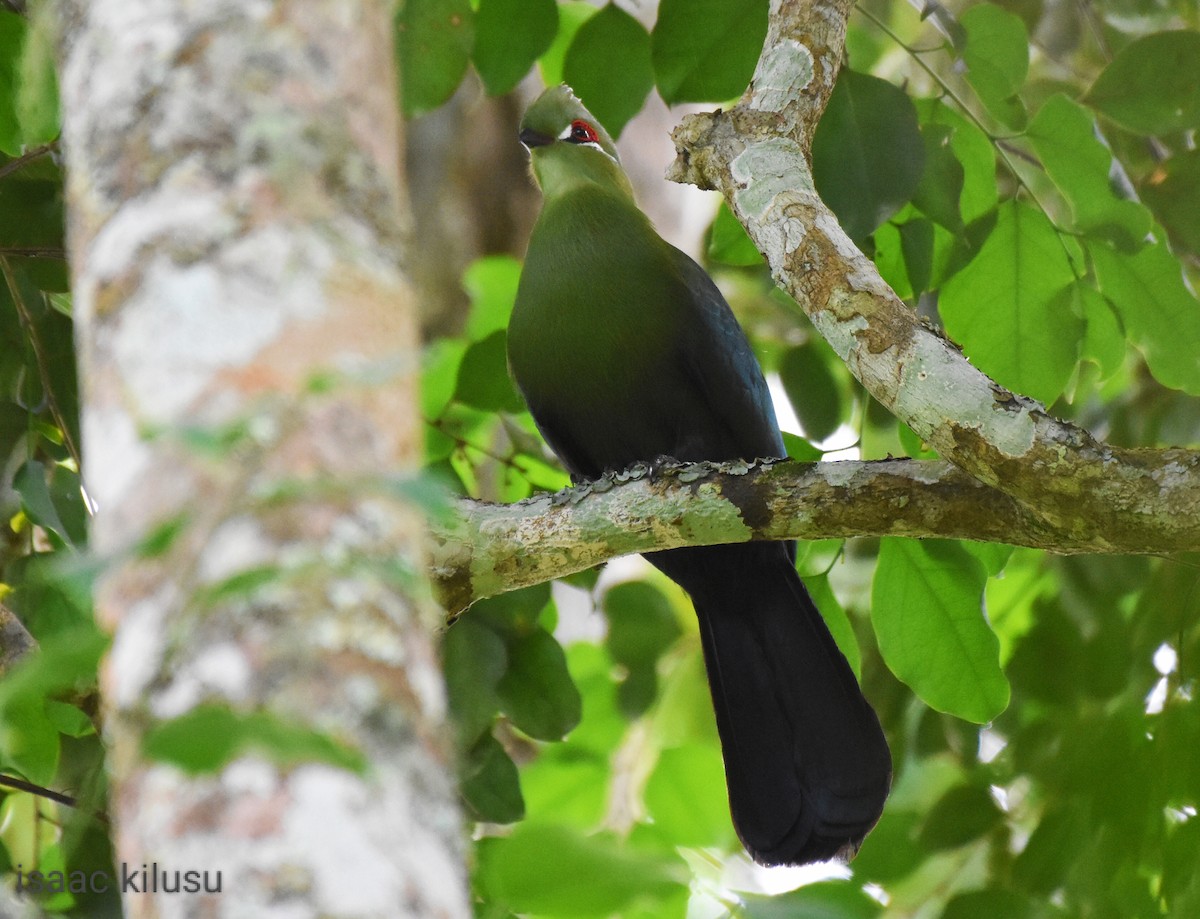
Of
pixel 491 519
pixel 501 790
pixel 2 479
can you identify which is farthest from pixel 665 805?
pixel 2 479

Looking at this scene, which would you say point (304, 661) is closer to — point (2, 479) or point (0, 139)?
point (0, 139)

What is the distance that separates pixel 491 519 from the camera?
1.99 m

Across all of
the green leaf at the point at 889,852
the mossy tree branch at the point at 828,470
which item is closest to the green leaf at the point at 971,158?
the mossy tree branch at the point at 828,470

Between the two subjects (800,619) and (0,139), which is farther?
(800,619)

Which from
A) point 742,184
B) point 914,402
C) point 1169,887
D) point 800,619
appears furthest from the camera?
point 800,619

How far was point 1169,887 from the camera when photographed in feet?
7.20

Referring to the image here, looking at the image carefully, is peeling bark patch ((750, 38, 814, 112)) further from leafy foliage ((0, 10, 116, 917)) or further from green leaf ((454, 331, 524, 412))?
leafy foliage ((0, 10, 116, 917))

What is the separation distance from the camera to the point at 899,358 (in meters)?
1.70

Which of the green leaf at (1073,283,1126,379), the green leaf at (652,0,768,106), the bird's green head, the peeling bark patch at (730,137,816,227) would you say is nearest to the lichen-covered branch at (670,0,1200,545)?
the peeling bark patch at (730,137,816,227)

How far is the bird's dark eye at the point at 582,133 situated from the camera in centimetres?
315

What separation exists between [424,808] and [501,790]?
160cm

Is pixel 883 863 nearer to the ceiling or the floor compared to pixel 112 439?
nearer to the floor

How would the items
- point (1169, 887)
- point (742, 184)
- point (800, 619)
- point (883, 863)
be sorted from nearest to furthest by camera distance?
point (742, 184)
point (1169, 887)
point (883, 863)
point (800, 619)

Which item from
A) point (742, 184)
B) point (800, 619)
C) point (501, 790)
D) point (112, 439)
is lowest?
point (501, 790)
